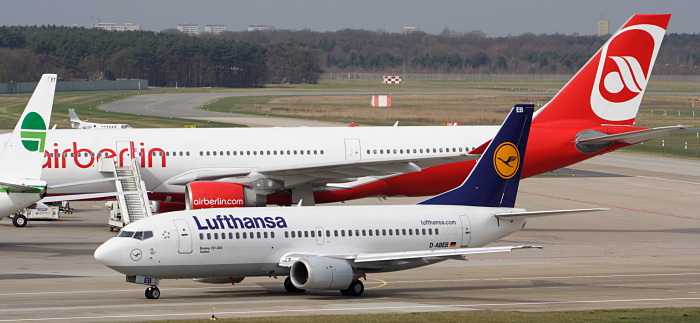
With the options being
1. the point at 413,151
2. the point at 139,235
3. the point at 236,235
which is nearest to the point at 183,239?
the point at 139,235

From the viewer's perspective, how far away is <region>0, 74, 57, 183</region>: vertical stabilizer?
1477 inches

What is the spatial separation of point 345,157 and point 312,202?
3.44m

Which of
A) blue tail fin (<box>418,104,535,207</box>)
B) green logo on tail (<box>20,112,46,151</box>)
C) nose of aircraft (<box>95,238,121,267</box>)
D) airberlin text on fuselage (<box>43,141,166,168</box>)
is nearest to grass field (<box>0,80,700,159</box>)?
airberlin text on fuselage (<box>43,141,166,168</box>)

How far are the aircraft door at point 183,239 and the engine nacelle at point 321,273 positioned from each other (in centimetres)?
315

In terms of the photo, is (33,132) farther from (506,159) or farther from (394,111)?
(394,111)

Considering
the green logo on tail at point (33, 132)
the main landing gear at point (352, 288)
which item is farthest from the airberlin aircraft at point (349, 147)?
the main landing gear at point (352, 288)

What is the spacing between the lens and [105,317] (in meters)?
27.9

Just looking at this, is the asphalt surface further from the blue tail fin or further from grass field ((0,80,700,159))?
grass field ((0,80,700,159))

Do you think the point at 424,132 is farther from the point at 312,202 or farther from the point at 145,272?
the point at 145,272

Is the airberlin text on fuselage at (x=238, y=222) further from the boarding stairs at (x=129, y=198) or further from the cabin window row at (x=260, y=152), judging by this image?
the cabin window row at (x=260, y=152)

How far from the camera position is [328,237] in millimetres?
32938

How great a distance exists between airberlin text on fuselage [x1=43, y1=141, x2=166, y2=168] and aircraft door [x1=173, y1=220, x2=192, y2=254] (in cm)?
1690

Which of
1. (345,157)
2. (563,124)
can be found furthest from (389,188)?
(563,124)

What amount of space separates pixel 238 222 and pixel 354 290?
4.16 meters
